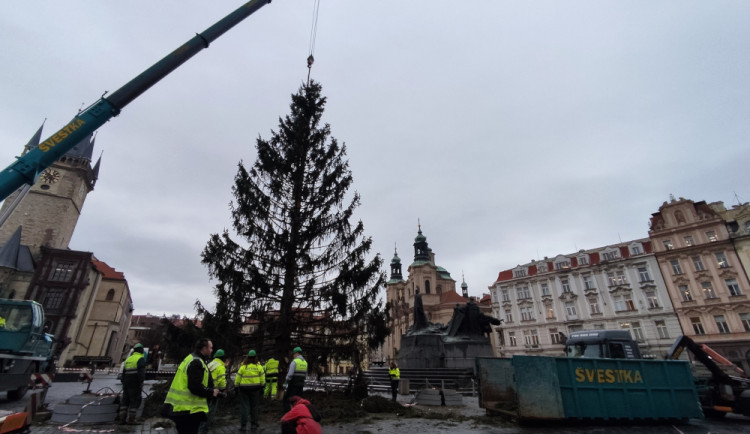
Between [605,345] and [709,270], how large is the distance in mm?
33514

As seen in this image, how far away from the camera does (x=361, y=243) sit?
14125mm

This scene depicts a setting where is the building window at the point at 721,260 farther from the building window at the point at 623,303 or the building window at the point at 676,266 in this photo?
the building window at the point at 623,303

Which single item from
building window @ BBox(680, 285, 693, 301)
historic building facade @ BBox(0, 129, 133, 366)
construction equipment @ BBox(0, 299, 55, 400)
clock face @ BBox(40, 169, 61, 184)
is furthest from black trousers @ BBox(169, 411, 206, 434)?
clock face @ BBox(40, 169, 61, 184)

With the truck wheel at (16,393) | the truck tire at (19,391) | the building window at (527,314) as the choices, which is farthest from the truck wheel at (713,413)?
the building window at (527,314)

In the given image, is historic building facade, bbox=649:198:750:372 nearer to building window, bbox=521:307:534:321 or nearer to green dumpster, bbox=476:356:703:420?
building window, bbox=521:307:534:321

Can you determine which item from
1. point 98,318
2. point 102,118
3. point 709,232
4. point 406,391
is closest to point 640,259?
point 709,232

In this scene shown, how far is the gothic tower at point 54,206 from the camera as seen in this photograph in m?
45.8

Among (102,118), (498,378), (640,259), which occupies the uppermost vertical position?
(640,259)

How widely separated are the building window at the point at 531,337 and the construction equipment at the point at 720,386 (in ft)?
119

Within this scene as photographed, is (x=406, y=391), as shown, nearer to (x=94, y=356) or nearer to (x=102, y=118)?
(x=102, y=118)

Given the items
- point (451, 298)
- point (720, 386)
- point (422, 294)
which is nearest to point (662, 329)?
point (720, 386)

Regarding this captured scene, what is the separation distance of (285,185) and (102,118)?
6.63 metres

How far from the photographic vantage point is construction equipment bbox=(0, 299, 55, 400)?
403 inches

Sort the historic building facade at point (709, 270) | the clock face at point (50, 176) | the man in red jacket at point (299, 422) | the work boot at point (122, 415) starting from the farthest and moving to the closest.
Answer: the clock face at point (50, 176) < the historic building facade at point (709, 270) < the work boot at point (122, 415) < the man in red jacket at point (299, 422)
